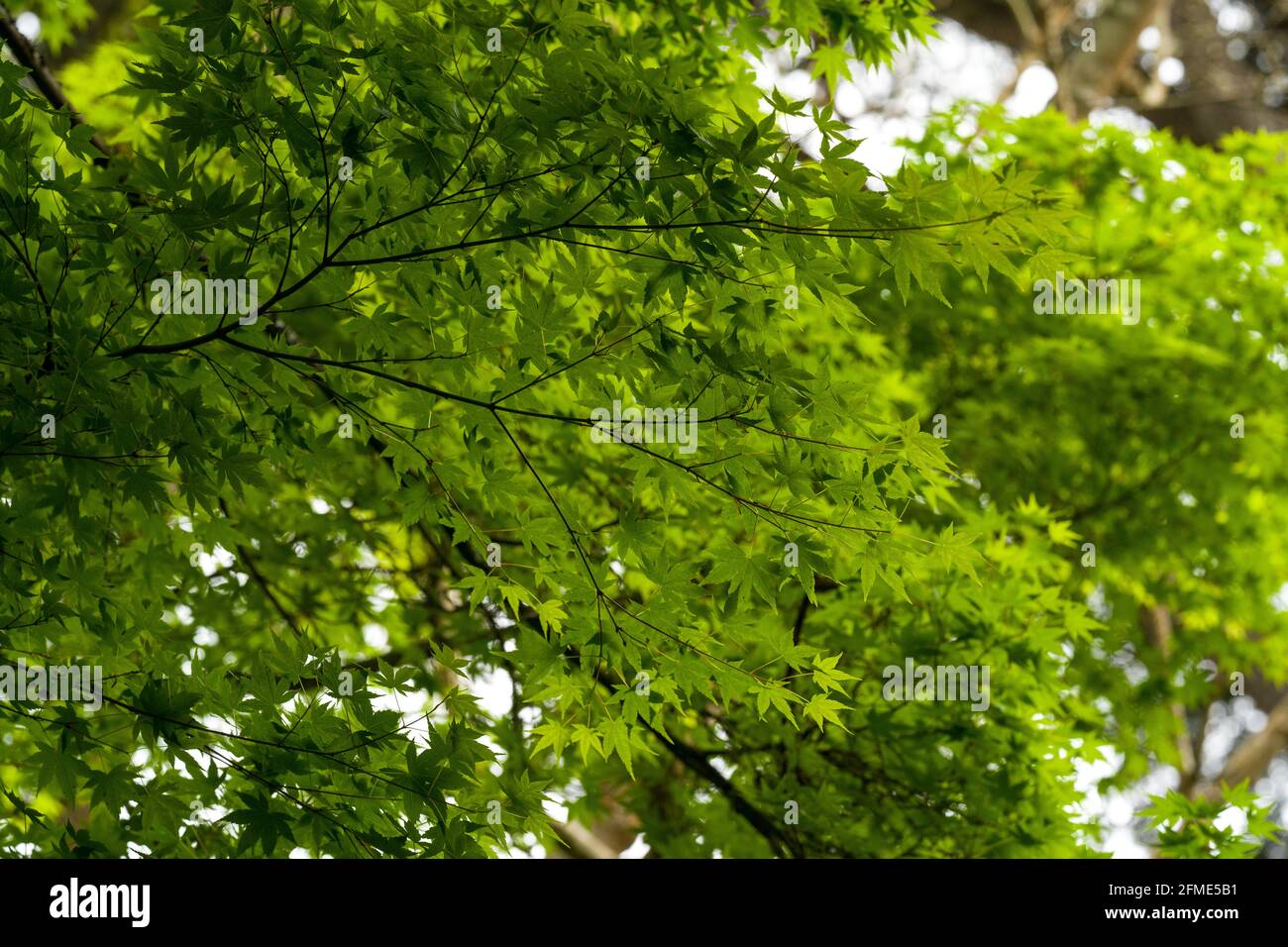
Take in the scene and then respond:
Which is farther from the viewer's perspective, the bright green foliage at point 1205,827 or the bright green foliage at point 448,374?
the bright green foliage at point 1205,827

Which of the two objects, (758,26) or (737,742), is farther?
(737,742)

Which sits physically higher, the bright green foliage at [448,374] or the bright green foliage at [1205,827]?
the bright green foliage at [448,374]

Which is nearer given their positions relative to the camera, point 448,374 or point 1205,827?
point 448,374

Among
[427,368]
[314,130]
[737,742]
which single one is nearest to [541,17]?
[314,130]

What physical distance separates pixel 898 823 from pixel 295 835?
8.24ft

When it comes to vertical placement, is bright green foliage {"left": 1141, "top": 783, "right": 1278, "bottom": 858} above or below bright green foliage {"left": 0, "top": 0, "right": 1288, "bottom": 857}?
below

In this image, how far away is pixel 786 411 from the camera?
2520 millimetres

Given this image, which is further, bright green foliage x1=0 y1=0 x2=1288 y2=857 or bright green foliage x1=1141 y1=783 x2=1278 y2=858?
bright green foliage x1=1141 y1=783 x2=1278 y2=858

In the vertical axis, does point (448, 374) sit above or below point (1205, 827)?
above
